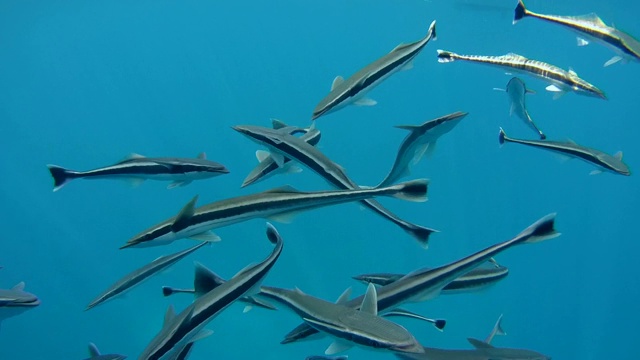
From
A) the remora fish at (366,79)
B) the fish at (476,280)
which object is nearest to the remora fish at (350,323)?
the fish at (476,280)

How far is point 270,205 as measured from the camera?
8.01ft

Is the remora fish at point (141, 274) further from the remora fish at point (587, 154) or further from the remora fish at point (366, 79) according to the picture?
the remora fish at point (587, 154)

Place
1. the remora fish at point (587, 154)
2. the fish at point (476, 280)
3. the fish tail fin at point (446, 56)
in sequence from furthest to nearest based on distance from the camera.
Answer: the remora fish at point (587, 154) → the fish tail fin at point (446, 56) → the fish at point (476, 280)

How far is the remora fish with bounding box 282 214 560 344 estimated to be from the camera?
235 centimetres

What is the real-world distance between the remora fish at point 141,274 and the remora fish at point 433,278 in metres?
1.10

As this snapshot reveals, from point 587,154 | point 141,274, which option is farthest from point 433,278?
point 141,274

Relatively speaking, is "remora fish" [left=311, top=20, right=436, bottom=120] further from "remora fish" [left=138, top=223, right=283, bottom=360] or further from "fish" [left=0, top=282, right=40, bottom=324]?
"fish" [left=0, top=282, right=40, bottom=324]

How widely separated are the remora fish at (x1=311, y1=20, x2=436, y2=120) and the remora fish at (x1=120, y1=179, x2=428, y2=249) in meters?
0.68

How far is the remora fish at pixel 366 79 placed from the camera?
2.96 m

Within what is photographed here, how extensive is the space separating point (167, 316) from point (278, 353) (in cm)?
1065

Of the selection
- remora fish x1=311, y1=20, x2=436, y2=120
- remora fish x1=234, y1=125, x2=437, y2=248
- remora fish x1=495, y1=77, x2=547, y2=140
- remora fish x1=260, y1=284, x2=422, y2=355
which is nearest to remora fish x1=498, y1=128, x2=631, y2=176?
remora fish x1=495, y1=77, x2=547, y2=140

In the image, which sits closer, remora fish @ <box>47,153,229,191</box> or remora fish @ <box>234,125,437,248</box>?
remora fish @ <box>234,125,437,248</box>

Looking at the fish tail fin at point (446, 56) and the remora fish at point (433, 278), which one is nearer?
the remora fish at point (433, 278)

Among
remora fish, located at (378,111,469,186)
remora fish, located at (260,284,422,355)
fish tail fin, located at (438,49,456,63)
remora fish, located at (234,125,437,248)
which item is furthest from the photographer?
fish tail fin, located at (438,49,456,63)
